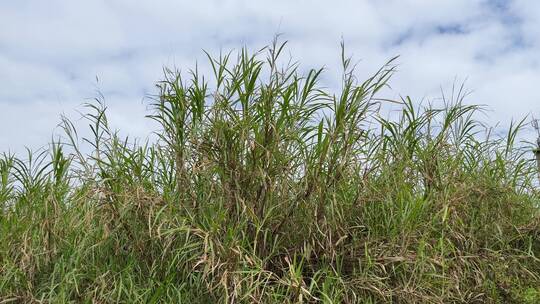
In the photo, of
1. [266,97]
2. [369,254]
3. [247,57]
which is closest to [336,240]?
[369,254]

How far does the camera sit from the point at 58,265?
329cm

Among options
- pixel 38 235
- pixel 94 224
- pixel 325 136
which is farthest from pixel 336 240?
pixel 38 235

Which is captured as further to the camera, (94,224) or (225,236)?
(94,224)

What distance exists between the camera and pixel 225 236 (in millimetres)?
3064

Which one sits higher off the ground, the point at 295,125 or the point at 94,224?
the point at 295,125

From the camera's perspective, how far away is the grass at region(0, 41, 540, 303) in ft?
10.2

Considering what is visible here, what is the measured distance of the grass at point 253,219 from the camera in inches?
122

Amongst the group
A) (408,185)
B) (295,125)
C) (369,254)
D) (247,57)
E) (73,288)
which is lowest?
(73,288)

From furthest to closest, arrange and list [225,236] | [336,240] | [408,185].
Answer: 1. [408,185]
2. [336,240]
3. [225,236]

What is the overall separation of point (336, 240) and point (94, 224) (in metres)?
1.26

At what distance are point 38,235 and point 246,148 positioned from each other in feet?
3.95

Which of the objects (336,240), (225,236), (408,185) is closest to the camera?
(225,236)

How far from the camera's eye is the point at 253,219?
3.16 meters

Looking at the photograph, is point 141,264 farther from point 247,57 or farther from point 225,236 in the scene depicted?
point 247,57
